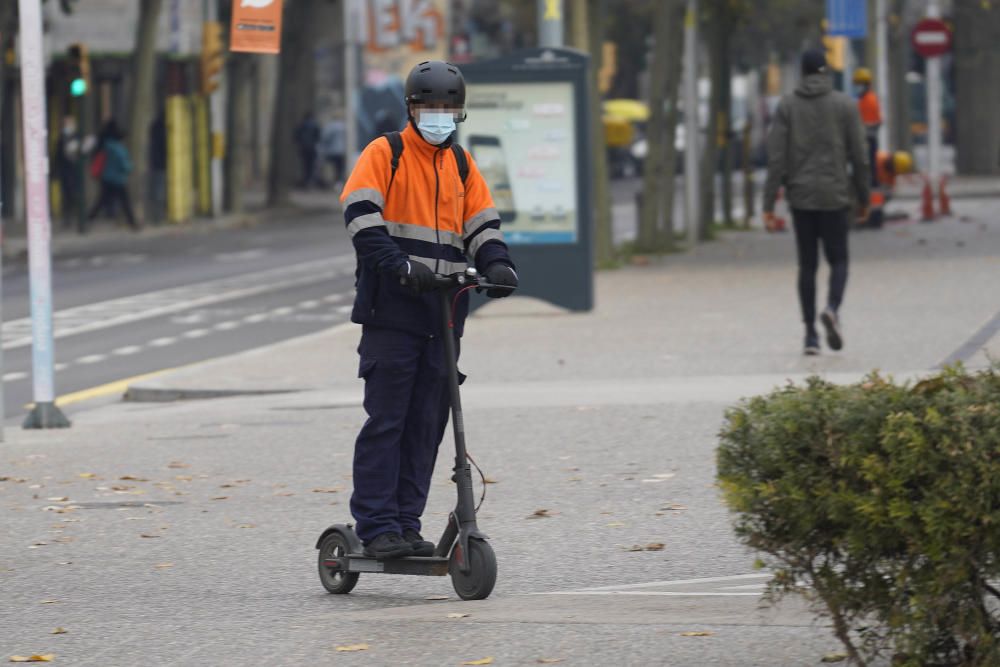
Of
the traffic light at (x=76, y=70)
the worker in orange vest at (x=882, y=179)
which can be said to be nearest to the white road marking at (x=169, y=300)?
the worker in orange vest at (x=882, y=179)

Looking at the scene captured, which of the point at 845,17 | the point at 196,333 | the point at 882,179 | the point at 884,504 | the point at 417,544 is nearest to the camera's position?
the point at 884,504

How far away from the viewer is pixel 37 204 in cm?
1247

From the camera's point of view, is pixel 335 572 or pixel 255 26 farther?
pixel 255 26

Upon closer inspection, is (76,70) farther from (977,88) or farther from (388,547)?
(388,547)

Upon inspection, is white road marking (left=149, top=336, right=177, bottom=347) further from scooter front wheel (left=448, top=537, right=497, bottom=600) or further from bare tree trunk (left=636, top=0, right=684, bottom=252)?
scooter front wheel (left=448, top=537, right=497, bottom=600)

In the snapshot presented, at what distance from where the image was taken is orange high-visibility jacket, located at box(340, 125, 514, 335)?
703cm

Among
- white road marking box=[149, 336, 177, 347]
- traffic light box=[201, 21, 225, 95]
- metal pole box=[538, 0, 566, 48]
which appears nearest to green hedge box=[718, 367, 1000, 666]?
white road marking box=[149, 336, 177, 347]

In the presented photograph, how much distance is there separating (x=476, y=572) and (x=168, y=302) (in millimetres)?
16274

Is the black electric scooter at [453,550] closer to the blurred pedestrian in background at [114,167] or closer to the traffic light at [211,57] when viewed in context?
the blurred pedestrian in background at [114,167]

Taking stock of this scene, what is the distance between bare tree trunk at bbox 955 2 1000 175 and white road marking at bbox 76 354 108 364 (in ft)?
92.4

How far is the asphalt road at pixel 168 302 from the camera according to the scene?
17.5m

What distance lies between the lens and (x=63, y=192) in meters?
40.2

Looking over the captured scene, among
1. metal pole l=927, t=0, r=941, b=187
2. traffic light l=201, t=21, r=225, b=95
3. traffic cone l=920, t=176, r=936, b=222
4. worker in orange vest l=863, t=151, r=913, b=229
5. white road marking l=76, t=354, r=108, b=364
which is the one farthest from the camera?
traffic light l=201, t=21, r=225, b=95

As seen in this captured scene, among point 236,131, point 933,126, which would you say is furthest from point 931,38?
point 236,131
